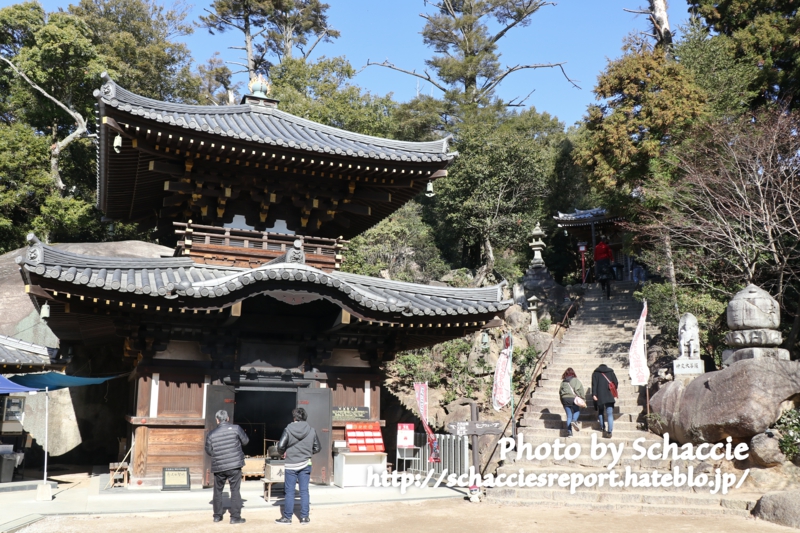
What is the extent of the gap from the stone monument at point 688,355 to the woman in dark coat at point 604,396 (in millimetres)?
1848

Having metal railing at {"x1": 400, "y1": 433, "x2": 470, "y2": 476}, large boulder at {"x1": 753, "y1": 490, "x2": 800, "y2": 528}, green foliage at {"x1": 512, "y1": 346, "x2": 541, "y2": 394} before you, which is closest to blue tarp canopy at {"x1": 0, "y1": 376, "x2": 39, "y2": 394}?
metal railing at {"x1": 400, "y1": 433, "x2": 470, "y2": 476}

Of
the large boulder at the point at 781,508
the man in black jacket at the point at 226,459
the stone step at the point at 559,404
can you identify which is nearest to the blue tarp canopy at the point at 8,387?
the man in black jacket at the point at 226,459

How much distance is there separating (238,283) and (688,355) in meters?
11.3

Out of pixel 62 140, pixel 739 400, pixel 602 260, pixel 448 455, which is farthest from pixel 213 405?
pixel 62 140

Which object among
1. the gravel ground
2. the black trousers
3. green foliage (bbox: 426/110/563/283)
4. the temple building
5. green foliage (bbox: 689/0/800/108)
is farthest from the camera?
green foliage (bbox: 426/110/563/283)

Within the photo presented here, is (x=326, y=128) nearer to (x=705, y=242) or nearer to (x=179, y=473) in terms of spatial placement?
(x=179, y=473)

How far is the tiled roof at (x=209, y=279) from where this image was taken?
409 inches

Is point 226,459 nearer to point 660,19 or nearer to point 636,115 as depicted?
point 636,115

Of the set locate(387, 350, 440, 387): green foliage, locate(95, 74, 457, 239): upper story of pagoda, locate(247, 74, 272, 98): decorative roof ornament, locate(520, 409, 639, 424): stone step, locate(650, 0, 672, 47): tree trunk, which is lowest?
locate(520, 409, 639, 424): stone step

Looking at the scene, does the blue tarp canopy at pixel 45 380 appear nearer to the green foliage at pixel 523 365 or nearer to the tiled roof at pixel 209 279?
the tiled roof at pixel 209 279

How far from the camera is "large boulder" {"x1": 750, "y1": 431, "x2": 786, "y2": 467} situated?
1234 cm

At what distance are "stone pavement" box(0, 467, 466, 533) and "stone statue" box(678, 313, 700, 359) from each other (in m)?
7.05

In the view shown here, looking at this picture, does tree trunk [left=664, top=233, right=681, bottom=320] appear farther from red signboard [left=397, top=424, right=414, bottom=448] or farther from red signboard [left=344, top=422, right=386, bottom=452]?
red signboard [left=344, top=422, right=386, bottom=452]

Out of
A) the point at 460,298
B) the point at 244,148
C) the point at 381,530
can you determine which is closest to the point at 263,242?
the point at 244,148
